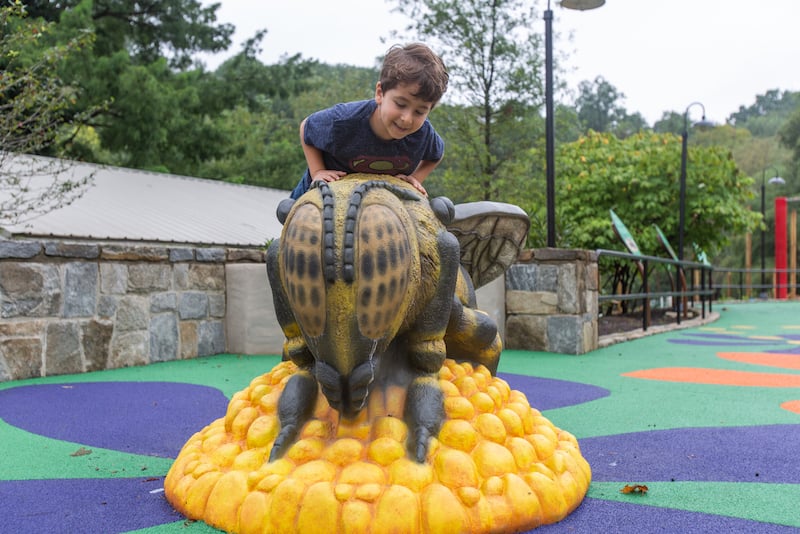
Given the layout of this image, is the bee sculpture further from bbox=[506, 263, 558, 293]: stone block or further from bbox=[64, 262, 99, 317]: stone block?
bbox=[506, 263, 558, 293]: stone block

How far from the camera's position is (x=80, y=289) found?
5.32 m

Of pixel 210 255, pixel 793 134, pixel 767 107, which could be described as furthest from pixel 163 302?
pixel 767 107

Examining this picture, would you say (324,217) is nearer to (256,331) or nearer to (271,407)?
(271,407)

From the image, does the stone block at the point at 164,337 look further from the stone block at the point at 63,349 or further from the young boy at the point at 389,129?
the young boy at the point at 389,129

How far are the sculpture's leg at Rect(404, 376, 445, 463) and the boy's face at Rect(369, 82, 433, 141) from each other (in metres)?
0.85

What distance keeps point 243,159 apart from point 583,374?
13.3 meters

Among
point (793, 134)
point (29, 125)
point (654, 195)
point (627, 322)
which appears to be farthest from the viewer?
point (793, 134)

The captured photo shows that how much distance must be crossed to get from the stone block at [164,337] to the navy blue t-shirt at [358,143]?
4.09m

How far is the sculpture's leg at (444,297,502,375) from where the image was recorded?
246 cm

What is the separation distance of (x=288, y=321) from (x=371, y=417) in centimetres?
46

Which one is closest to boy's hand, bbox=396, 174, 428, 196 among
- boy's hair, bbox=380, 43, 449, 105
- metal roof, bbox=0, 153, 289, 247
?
boy's hair, bbox=380, 43, 449, 105

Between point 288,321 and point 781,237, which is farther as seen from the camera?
point 781,237

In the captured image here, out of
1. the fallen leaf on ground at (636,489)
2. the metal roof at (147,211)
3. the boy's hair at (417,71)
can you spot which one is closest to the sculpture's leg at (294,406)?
the boy's hair at (417,71)

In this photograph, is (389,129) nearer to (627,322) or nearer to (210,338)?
(210,338)
